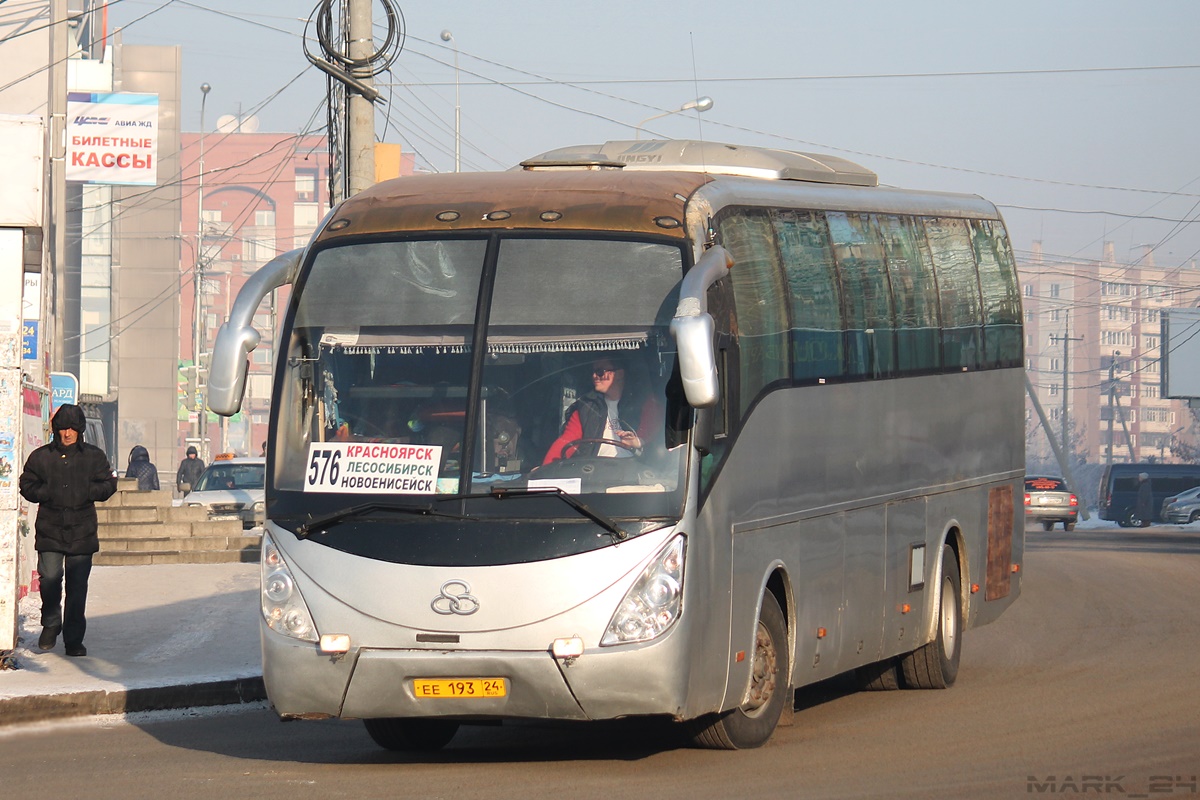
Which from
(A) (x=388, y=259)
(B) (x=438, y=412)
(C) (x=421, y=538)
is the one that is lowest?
(C) (x=421, y=538)

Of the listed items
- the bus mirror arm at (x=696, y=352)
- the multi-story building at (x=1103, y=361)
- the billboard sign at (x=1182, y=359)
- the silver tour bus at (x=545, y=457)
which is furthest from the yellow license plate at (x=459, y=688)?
the multi-story building at (x=1103, y=361)

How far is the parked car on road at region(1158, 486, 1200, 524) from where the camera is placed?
174 ft

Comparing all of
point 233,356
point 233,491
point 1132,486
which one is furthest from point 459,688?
point 1132,486

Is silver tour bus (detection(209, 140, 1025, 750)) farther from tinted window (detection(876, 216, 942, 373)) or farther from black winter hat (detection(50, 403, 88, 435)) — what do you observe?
black winter hat (detection(50, 403, 88, 435))

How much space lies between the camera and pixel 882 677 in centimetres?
1298

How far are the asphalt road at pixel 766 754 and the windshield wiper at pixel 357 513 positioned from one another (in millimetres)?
1154

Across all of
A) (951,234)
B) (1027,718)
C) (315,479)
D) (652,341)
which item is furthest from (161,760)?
(951,234)

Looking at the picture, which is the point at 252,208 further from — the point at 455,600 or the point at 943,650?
the point at 455,600

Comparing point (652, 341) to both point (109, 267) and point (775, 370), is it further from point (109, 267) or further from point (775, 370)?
point (109, 267)

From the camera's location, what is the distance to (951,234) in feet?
44.2

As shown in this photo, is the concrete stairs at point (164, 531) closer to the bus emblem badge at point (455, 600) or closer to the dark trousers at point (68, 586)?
the dark trousers at point (68, 586)

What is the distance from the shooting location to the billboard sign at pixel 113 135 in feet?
182

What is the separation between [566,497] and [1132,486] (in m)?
51.6

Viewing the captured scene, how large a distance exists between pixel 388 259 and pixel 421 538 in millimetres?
1496
